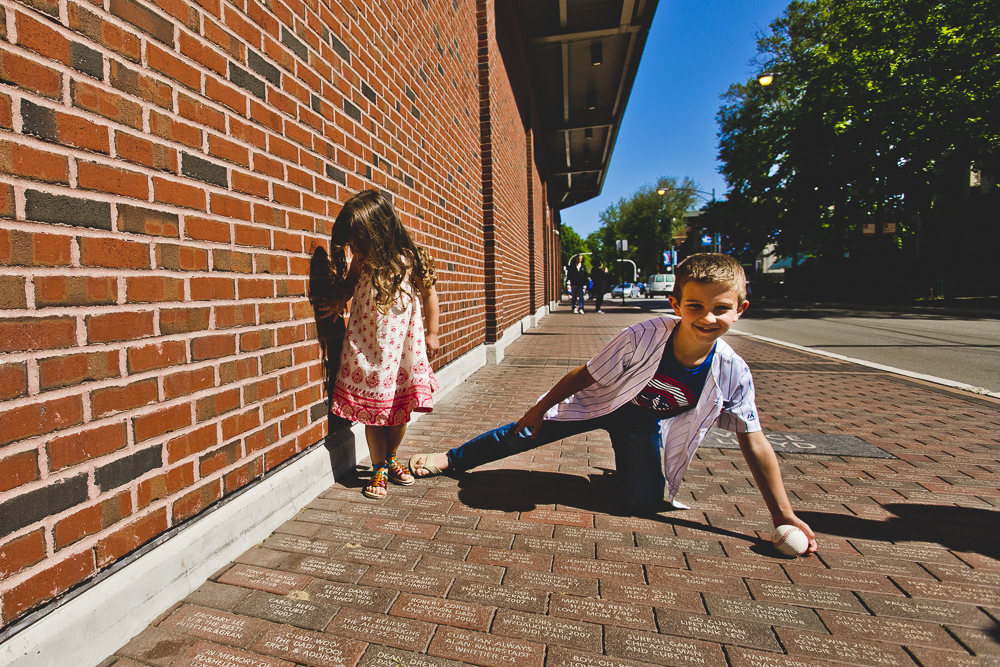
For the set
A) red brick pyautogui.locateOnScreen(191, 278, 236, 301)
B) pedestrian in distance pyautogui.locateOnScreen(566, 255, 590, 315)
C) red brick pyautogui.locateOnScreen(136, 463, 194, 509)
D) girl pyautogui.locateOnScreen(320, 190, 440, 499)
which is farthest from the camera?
pedestrian in distance pyautogui.locateOnScreen(566, 255, 590, 315)

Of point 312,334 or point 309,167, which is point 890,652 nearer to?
point 312,334

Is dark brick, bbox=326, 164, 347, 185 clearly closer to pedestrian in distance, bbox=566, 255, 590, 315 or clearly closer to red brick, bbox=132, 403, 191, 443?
red brick, bbox=132, 403, 191, 443

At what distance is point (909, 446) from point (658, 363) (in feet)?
8.22

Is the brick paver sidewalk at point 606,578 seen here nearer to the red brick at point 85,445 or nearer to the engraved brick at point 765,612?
the engraved brick at point 765,612

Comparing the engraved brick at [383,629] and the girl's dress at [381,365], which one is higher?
the girl's dress at [381,365]

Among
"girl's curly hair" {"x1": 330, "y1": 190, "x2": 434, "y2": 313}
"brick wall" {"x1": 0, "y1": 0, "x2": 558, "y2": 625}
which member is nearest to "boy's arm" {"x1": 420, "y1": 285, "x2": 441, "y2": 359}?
"girl's curly hair" {"x1": 330, "y1": 190, "x2": 434, "y2": 313}

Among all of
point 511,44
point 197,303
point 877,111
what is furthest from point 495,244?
point 877,111

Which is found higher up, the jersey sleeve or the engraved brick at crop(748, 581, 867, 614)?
the jersey sleeve

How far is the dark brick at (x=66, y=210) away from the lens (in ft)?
4.48

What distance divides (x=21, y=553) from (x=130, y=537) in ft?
1.13

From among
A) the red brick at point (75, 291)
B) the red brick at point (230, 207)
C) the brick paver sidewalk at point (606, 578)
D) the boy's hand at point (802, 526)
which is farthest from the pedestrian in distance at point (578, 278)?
the red brick at point (75, 291)

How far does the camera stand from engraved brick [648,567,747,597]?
1910 millimetres

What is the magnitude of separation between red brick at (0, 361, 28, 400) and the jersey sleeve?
249 cm

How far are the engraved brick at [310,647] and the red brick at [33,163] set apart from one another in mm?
1500
